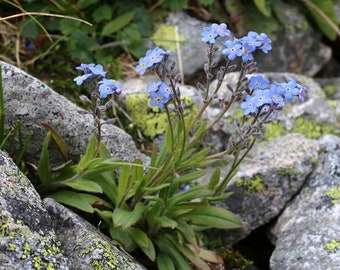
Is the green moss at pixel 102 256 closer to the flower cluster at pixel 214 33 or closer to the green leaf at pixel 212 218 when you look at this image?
the green leaf at pixel 212 218

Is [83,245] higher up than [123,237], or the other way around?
[83,245]

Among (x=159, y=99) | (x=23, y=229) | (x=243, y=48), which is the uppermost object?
(x=243, y=48)

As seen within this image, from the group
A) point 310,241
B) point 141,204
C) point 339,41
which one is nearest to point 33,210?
point 141,204

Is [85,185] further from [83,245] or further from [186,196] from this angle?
[186,196]

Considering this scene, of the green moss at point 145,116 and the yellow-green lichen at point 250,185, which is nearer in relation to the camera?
the yellow-green lichen at point 250,185

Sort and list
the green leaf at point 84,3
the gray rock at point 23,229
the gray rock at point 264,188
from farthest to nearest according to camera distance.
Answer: the green leaf at point 84,3 → the gray rock at point 264,188 → the gray rock at point 23,229

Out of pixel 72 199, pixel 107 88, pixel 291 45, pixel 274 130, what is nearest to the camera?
pixel 107 88

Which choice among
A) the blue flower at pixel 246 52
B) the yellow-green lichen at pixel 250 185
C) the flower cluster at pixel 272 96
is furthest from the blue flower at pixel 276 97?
the yellow-green lichen at pixel 250 185

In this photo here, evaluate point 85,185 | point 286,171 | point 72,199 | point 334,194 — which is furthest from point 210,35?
point 334,194

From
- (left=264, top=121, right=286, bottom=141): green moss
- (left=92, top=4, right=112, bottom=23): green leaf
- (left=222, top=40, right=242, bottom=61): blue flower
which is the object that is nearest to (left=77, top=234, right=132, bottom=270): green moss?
(left=222, top=40, right=242, bottom=61): blue flower
